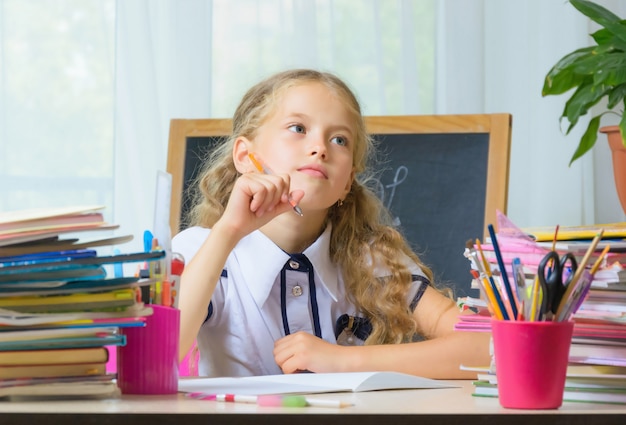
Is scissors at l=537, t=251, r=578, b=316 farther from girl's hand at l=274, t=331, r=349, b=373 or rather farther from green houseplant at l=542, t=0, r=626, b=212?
green houseplant at l=542, t=0, r=626, b=212

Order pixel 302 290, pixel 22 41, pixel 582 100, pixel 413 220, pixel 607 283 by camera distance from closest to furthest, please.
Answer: pixel 607 283
pixel 302 290
pixel 582 100
pixel 413 220
pixel 22 41

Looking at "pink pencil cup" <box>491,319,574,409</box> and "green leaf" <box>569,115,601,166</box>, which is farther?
"green leaf" <box>569,115,601,166</box>

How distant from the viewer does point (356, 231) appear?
5.63ft

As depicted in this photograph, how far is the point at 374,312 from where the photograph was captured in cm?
157

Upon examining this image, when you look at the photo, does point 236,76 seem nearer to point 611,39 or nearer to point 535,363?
point 611,39

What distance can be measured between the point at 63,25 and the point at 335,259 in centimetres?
145

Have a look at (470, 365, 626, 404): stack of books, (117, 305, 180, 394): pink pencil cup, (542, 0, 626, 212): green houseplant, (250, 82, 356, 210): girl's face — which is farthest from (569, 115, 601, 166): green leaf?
(117, 305, 180, 394): pink pencil cup

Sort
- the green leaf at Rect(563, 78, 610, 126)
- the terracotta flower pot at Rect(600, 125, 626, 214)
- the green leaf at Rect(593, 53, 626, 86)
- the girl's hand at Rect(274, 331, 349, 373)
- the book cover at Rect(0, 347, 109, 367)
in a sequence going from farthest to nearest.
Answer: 1. the terracotta flower pot at Rect(600, 125, 626, 214)
2. the green leaf at Rect(563, 78, 610, 126)
3. the green leaf at Rect(593, 53, 626, 86)
4. the girl's hand at Rect(274, 331, 349, 373)
5. the book cover at Rect(0, 347, 109, 367)

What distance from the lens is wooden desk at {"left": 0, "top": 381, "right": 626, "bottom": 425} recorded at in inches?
27.3

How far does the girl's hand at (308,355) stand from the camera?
127 centimetres

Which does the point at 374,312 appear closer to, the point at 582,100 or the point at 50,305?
the point at 582,100

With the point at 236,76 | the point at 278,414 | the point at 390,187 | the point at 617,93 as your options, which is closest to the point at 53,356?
the point at 278,414

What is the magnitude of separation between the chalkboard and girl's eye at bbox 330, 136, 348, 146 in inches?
25.9

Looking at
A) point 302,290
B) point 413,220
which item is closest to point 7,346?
point 302,290
